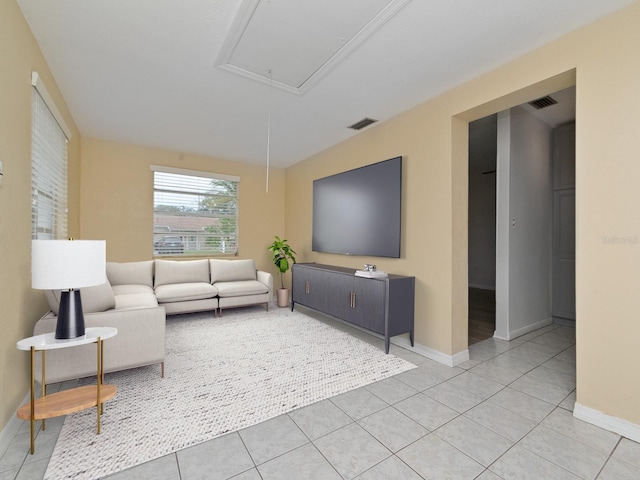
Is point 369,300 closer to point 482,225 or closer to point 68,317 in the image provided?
point 68,317

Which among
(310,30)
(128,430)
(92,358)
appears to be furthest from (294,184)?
(128,430)

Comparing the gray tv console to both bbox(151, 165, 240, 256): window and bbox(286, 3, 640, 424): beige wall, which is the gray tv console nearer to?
bbox(286, 3, 640, 424): beige wall

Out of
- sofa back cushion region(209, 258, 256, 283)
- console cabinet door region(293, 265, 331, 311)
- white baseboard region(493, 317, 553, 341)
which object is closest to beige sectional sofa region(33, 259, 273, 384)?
sofa back cushion region(209, 258, 256, 283)

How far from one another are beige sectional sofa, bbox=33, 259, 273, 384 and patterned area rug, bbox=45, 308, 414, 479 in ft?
0.55

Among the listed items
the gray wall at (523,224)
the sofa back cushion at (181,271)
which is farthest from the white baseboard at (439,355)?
the sofa back cushion at (181,271)

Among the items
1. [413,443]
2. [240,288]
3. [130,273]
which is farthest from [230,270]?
[413,443]

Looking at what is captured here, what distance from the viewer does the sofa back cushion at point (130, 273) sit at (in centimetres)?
411

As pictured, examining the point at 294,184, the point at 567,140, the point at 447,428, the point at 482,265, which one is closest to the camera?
the point at 447,428

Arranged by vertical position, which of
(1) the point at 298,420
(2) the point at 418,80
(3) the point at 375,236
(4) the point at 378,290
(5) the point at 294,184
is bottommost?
(1) the point at 298,420

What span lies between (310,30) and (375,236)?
222 centimetres

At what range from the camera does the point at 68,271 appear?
1.63 metres

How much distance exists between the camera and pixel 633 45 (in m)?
1.79

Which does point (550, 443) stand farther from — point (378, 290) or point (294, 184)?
point (294, 184)

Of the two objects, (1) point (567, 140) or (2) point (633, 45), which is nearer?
(2) point (633, 45)
